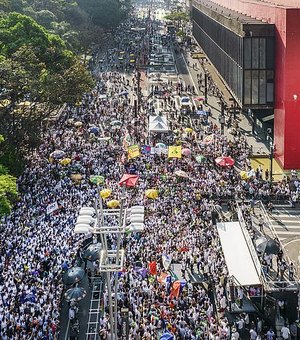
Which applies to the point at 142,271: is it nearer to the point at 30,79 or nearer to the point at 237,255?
the point at 237,255

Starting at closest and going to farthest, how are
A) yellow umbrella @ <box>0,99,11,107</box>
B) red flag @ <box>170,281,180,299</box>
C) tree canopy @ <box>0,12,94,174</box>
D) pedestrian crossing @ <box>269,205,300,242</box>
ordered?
red flag @ <box>170,281,180,299</box>, pedestrian crossing @ <box>269,205,300,242</box>, tree canopy @ <box>0,12,94,174</box>, yellow umbrella @ <box>0,99,11,107</box>

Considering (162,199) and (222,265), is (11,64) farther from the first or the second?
(222,265)

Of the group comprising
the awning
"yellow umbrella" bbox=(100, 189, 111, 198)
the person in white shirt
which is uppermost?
"yellow umbrella" bbox=(100, 189, 111, 198)

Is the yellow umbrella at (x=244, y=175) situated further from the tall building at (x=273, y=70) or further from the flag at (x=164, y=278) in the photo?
the flag at (x=164, y=278)

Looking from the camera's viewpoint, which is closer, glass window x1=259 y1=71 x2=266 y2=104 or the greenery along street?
the greenery along street

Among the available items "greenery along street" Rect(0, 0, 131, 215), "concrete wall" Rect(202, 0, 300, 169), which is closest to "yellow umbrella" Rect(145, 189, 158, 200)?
"greenery along street" Rect(0, 0, 131, 215)

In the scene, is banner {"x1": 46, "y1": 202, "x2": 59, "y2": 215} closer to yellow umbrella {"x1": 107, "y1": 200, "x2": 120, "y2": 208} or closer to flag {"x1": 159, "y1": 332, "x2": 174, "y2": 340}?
yellow umbrella {"x1": 107, "y1": 200, "x2": 120, "y2": 208}

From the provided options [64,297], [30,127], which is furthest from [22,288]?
[30,127]
